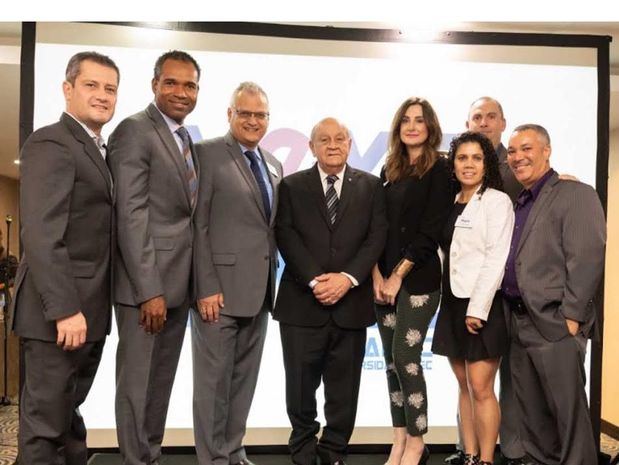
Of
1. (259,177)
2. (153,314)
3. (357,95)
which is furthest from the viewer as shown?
(357,95)

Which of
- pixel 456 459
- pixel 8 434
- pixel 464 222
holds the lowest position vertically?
pixel 8 434

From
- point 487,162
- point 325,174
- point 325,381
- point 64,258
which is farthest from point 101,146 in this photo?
point 487,162

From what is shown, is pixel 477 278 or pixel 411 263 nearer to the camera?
pixel 477 278

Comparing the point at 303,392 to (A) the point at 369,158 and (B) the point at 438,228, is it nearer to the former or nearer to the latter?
(B) the point at 438,228

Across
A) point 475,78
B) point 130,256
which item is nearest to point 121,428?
point 130,256

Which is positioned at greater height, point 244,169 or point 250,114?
point 250,114

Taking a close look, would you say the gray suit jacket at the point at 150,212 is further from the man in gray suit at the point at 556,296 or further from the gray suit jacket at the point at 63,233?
the man in gray suit at the point at 556,296

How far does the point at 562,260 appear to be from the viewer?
10.3ft

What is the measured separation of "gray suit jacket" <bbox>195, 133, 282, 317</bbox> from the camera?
3143 millimetres

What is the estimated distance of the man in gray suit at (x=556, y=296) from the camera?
3076 mm

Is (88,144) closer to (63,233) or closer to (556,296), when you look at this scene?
(63,233)

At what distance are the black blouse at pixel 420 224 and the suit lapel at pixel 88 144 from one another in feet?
4.60

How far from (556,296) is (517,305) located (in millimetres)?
189

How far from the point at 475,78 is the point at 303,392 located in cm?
221
